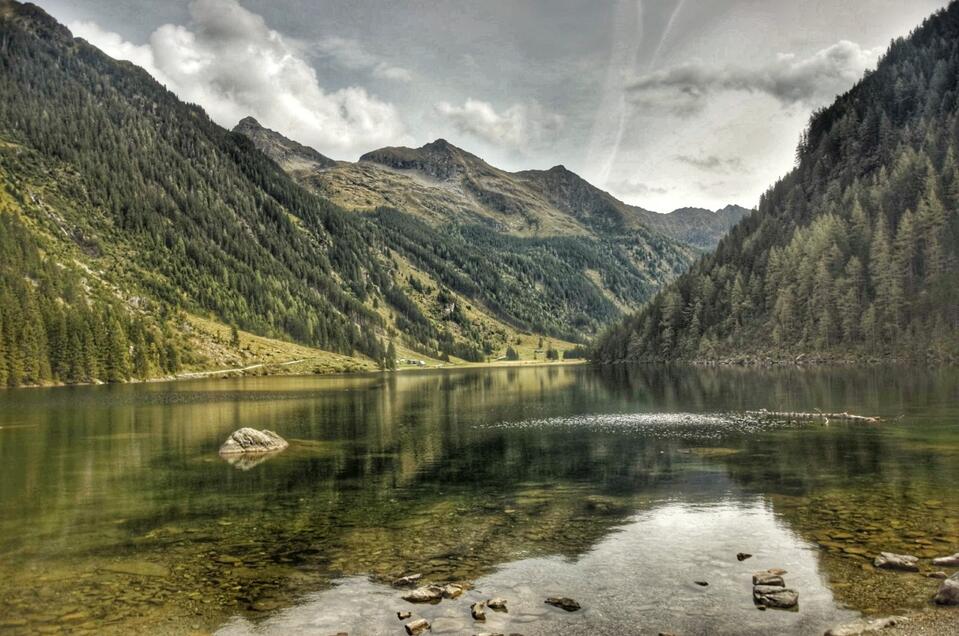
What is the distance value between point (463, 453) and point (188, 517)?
2643cm

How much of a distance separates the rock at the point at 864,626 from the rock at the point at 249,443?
168ft

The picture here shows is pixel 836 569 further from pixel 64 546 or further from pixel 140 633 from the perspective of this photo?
pixel 64 546

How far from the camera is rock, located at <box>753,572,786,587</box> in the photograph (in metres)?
23.4

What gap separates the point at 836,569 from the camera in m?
24.9

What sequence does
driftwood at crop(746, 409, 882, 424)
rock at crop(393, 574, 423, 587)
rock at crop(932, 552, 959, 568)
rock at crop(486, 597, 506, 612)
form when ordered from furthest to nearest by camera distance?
driftwood at crop(746, 409, 882, 424)
rock at crop(393, 574, 423, 587)
rock at crop(932, 552, 959, 568)
rock at crop(486, 597, 506, 612)

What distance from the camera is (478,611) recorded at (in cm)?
2166

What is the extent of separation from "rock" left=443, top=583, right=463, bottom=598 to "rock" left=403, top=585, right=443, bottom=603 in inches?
7.0

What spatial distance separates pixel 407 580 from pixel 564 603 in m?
6.40

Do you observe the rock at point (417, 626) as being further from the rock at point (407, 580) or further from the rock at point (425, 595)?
the rock at point (407, 580)

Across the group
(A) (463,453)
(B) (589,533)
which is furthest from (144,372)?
(B) (589,533)

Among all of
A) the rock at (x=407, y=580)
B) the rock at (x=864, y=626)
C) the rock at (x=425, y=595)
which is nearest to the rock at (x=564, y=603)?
the rock at (x=425, y=595)

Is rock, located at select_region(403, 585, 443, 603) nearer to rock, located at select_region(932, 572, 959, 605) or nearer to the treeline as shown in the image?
rock, located at select_region(932, 572, 959, 605)

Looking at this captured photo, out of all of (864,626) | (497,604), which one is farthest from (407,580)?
(864,626)

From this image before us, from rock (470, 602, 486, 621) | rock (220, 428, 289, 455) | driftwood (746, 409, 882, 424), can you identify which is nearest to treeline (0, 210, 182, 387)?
rock (220, 428, 289, 455)
